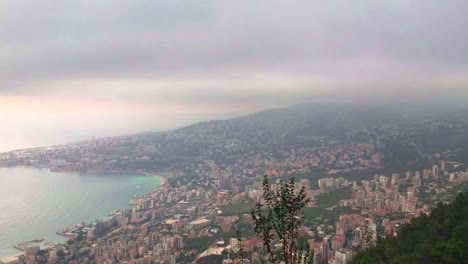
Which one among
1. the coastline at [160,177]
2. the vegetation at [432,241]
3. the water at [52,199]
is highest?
the vegetation at [432,241]

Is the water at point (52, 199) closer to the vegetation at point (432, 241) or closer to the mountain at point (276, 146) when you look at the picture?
the mountain at point (276, 146)

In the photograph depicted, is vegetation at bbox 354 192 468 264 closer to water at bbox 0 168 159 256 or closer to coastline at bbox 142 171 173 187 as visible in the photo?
water at bbox 0 168 159 256

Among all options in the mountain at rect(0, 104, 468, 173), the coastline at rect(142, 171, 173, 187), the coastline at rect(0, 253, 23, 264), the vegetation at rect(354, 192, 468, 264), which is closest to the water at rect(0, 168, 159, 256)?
the coastline at rect(142, 171, 173, 187)

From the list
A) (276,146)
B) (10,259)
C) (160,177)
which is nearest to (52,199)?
(160,177)

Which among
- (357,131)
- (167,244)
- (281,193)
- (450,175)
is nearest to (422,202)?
(450,175)

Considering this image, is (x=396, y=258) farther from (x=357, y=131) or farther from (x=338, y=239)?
(x=357, y=131)

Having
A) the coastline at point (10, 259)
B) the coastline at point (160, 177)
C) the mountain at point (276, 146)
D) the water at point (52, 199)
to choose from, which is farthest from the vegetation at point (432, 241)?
the coastline at point (160, 177)
